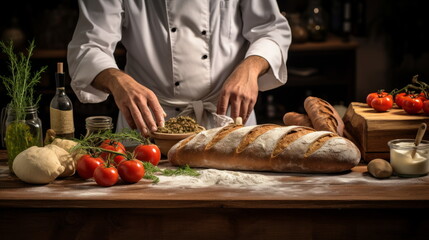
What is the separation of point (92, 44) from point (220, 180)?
1031 millimetres

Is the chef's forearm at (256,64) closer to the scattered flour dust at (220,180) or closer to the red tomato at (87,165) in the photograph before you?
the scattered flour dust at (220,180)

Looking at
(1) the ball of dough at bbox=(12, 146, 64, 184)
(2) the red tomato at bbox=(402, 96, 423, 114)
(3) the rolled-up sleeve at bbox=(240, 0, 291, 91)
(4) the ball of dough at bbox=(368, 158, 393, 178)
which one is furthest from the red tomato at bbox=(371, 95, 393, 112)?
(1) the ball of dough at bbox=(12, 146, 64, 184)

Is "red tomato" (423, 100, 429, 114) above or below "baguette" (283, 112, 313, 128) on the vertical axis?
above

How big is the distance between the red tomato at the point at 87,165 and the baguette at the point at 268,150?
11.8 inches

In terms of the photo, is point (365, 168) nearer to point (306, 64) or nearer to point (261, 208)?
point (261, 208)

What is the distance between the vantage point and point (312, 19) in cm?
482

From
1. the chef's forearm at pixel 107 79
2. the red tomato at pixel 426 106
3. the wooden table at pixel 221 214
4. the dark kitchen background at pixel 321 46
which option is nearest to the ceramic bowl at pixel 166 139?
the chef's forearm at pixel 107 79

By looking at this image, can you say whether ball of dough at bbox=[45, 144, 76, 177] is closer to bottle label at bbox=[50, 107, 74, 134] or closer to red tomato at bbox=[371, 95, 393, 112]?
bottle label at bbox=[50, 107, 74, 134]

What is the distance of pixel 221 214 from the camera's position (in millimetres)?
1773

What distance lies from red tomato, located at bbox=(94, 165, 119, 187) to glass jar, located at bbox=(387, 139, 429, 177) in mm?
889

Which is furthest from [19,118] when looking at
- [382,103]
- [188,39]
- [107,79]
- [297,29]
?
[297,29]

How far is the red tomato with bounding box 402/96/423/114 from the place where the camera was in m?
2.23

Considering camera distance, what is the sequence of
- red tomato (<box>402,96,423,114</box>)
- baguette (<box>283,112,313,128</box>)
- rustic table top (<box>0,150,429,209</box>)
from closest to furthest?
rustic table top (<box>0,150,429,209</box>) → red tomato (<box>402,96,423,114</box>) → baguette (<box>283,112,313,128</box>)

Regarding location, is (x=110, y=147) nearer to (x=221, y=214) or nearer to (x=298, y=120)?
(x=221, y=214)
